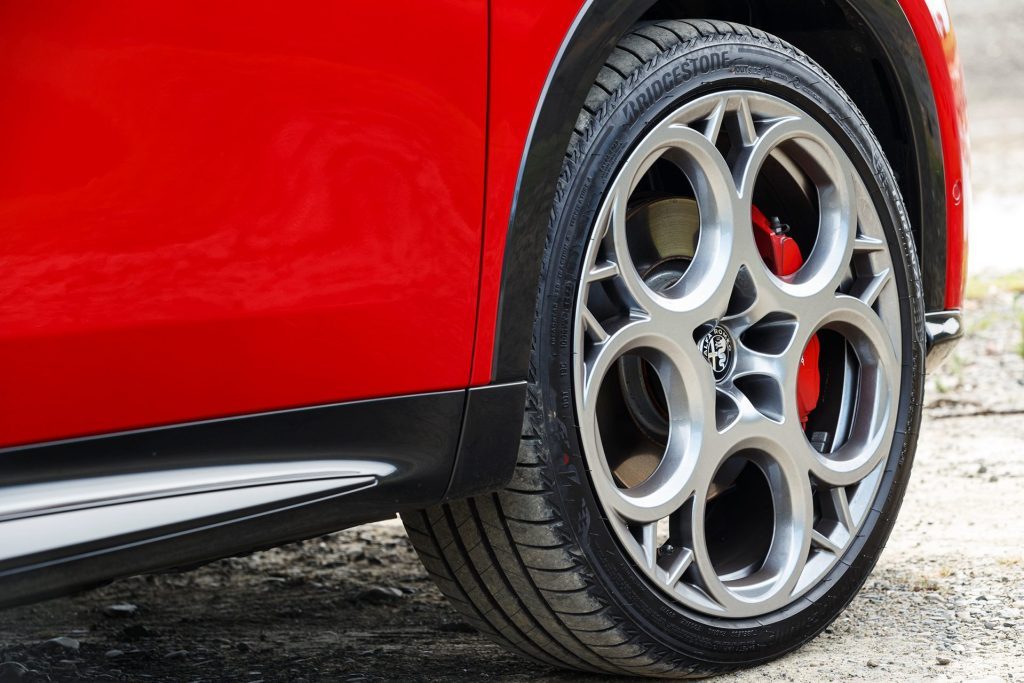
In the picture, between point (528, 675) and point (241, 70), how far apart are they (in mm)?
1043

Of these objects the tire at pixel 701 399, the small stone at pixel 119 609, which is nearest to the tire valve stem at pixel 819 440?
the tire at pixel 701 399

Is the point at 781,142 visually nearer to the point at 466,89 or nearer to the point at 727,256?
the point at 727,256

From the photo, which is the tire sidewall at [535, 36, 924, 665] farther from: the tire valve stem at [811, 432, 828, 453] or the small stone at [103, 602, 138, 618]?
the small stone at [103, 602, 138, 618]

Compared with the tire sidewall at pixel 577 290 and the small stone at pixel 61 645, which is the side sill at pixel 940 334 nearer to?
the tire sidewall at pixel 577 290

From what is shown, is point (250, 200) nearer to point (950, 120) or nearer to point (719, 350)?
point (719, 350)

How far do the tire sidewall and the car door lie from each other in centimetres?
16

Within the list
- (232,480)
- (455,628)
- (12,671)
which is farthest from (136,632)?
(232,480)

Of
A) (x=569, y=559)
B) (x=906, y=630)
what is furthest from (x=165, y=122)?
(x=906, y=630)

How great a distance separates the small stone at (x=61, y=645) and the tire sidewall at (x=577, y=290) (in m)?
1.05

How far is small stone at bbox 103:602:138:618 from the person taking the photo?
2.38 meters

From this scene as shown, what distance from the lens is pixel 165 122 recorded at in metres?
1.23

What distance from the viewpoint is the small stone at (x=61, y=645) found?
214 cm

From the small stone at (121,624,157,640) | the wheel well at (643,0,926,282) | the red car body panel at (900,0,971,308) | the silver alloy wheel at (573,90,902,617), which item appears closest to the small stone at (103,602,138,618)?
the small stone at (121,624,157,640)

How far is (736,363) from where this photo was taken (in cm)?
185
